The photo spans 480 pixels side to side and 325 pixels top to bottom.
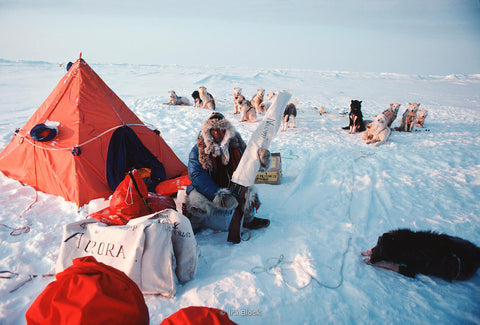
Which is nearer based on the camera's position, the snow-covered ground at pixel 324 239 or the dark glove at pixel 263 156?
the snow-covered ground at pixel 324 239

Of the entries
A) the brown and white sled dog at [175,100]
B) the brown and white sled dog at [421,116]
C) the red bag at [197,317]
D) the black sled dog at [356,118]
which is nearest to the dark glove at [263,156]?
the red bag at [197,317]

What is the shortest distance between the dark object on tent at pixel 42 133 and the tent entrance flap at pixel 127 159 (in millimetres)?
833

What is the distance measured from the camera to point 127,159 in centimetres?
424

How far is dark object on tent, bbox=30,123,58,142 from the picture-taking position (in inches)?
144

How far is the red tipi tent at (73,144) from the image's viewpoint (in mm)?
A: 3730

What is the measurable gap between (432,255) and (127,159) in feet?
14.4

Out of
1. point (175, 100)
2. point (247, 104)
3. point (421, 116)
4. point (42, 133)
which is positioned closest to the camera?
point (42, 133)

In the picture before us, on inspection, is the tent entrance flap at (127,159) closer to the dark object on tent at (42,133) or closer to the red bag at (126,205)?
the dark object on tent at (42,133)

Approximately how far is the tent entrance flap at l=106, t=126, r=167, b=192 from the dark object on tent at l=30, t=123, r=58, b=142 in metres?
0.83

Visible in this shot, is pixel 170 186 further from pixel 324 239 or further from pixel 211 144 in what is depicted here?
pixel 324 239

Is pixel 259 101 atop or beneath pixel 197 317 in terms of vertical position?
atop

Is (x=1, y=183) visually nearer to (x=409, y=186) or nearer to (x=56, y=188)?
(x=56, y=188)

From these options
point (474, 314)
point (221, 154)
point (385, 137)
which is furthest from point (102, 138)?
point (385, 137)

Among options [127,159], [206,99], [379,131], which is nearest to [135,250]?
[127,159]
